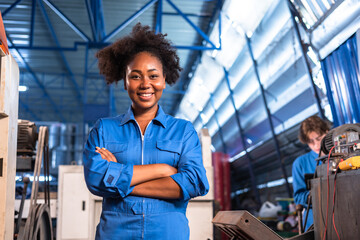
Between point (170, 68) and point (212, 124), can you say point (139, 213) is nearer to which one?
point (170, 68)

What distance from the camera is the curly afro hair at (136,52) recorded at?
1.83 m

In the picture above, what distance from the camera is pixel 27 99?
1324 centimetres

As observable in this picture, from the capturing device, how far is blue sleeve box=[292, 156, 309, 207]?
2.98 meters

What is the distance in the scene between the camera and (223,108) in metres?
9.32

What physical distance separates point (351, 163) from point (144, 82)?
0.98 metres

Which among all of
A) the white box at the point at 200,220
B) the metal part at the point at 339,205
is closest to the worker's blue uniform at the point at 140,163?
the metal part at the point at 339,205

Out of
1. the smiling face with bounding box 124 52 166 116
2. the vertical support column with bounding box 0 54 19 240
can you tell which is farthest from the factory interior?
the smiling face with bounding box 124 52 166 116

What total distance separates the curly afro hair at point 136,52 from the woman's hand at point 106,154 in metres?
0.41

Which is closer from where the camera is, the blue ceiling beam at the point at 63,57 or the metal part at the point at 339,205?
the metal part at the point at 339,205

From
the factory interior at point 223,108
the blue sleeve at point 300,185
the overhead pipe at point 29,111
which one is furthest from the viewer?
the overhead pipe at point 29,111

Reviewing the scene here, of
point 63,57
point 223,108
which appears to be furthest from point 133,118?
point 63,57

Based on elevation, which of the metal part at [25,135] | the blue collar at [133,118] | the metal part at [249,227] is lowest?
the metal part at [249,227]

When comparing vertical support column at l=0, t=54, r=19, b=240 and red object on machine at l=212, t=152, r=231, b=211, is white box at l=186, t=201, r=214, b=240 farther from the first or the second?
red object on machine at l=212, t=152, r=231, b=211

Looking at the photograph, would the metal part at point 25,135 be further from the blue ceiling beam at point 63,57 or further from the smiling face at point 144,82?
the blue ceiling beam at point 63,57
